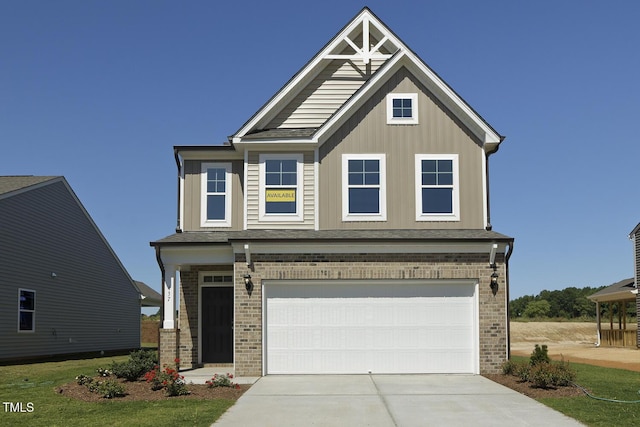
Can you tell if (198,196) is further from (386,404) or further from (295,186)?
(386,404)

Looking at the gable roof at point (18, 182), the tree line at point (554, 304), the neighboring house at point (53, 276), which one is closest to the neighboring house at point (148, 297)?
the neighboring house at point (53, 276)

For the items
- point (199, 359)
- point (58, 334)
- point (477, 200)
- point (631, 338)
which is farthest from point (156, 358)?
point (631, 338)

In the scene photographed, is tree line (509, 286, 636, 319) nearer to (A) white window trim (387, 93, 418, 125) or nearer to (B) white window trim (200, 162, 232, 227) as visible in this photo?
(A) white window trim (387, 93, 418, 125)

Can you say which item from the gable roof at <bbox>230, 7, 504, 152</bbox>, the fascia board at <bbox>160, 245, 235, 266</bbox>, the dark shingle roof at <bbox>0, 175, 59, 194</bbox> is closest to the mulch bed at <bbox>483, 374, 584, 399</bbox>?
the gable roof at <bbox>230, 7, 504, 152</bbox>

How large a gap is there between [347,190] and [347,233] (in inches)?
51.2

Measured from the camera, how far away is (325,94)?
20547mm

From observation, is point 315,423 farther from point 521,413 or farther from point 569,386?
point 569,386

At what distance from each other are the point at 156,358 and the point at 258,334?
2.71 m

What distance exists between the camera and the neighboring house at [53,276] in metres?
25.6

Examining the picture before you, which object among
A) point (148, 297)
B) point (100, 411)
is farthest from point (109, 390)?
point (148, 297)

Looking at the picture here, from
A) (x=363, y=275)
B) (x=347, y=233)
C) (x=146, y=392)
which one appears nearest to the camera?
(x=146, y=392)

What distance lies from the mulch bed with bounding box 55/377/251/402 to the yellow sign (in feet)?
17.3

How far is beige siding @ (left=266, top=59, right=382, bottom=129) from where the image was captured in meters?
20.2

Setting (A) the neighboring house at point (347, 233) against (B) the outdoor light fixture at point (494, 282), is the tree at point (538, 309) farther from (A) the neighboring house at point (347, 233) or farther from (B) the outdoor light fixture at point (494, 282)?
(B) the outdoor light fixture at point (494, 282)
